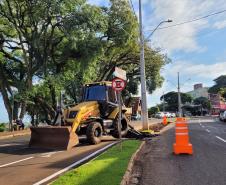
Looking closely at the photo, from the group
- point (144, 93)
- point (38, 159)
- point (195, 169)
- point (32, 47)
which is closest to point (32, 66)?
point (32, 47)

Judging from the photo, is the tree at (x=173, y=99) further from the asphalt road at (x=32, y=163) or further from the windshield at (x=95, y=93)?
the asphalt road at (x=32, y=163)

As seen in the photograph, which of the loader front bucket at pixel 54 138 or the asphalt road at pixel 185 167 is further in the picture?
the loader front bucket at pixel 54 138

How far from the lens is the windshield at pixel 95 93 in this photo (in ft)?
69.6

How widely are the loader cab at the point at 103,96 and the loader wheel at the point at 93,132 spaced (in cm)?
114

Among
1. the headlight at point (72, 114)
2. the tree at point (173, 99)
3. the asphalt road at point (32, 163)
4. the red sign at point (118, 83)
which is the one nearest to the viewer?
the asphalt road at point (32, 163)

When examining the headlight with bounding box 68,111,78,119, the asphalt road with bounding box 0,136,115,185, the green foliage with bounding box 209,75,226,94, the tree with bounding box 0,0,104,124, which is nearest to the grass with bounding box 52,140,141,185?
the asphalt road with bounding box 0,136,115,185

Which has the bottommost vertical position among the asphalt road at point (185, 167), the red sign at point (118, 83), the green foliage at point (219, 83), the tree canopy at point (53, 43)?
the asphalt road at point (185, 167)

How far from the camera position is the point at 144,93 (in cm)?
2708

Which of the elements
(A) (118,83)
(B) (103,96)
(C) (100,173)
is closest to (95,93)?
(B) (103,96)

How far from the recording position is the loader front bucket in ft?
58.8

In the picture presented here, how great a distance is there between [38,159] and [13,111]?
29347 millimetres

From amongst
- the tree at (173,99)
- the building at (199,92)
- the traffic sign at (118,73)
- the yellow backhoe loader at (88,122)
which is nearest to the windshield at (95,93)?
the yellow backhoe loader at (88,122)

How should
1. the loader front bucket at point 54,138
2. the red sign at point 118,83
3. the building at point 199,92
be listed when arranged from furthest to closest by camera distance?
the building at point 199,92 → the loader front bucket at point 54,138 → the red sign at point 118,83

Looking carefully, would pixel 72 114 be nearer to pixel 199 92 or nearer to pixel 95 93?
pixel 95 93
